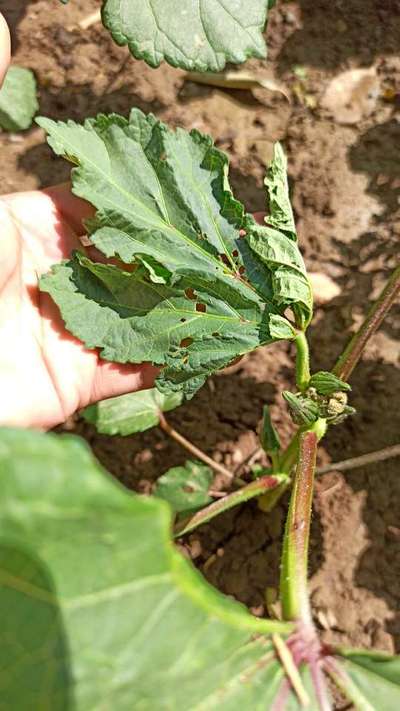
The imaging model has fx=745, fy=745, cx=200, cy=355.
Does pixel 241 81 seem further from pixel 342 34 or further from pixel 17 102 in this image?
pixel 17 102

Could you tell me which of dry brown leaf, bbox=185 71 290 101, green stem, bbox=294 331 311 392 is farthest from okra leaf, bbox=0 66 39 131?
green stem, bbox=294 331 311 392

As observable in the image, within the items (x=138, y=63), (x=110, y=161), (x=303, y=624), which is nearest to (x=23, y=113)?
(x=138, y=63)

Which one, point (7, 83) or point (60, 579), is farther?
point (7, 83)

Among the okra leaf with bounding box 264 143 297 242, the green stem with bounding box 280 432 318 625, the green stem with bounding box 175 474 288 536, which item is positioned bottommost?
the green stem with bounding box 175 474 288 536

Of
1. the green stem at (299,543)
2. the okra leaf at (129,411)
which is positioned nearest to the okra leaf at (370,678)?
the green stem at (299,543)

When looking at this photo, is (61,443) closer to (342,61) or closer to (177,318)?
(177,318)

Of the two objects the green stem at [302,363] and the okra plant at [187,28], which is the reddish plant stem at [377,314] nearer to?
the green stem at [302,363]

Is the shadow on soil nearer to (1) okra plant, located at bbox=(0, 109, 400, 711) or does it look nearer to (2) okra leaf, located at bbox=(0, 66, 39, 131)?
(2) okra leaf, located at bbox=(0, 66, 39, 131)
